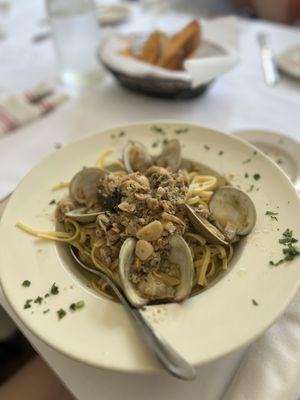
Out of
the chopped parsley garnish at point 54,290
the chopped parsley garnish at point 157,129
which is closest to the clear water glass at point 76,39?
the chopped parsley garnish at point 157,129

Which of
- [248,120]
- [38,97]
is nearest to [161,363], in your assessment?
[248,120]

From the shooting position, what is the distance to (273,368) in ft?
2.65

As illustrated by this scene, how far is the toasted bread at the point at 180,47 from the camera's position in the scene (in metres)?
1.55

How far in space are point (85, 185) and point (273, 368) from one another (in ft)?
2.01

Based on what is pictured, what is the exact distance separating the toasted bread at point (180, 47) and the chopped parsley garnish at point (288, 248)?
2.97ft

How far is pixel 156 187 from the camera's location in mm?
992

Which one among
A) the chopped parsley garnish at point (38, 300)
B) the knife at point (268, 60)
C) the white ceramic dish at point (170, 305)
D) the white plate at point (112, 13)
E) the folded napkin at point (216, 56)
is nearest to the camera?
the white ceramic dish at point (170, 305)

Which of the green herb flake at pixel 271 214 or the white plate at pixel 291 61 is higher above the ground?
the green herb flake at pixel 271 214

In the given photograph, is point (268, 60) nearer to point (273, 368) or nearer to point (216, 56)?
point (216, 56)

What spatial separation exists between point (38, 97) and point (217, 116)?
0.73 meters

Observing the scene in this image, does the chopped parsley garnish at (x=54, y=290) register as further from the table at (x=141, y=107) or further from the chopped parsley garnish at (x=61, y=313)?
the table at (x=141, y=107)

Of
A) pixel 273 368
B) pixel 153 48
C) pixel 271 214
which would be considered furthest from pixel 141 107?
pixel 273 368

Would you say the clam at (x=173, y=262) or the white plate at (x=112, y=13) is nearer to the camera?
the clam at (x=173, y=262)

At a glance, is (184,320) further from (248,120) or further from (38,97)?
(38,97)
